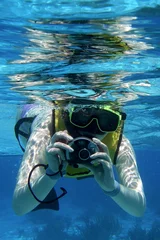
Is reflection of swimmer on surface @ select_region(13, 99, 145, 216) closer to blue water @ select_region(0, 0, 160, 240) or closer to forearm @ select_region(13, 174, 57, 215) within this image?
forearm @ select_region(13, 174, 57, 215)

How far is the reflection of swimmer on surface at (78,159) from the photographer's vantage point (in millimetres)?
5398

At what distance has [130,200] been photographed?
244 inches

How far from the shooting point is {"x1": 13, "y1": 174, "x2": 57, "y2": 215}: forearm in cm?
580

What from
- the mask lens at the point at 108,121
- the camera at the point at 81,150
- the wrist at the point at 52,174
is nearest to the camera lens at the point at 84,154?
the camera at the point at 81,150

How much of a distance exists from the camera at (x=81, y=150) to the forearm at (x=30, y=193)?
2.40 ft

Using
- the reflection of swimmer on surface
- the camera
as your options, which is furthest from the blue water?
the camera

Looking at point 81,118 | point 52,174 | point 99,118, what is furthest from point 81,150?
point 99,118

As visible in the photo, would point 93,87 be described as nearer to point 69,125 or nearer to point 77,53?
point 77,53

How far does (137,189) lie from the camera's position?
648 centimetres

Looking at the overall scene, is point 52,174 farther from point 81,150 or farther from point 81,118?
point 81,118

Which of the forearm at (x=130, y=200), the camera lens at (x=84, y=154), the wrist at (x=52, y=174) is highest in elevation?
the camera lens at (x=84, y=154)

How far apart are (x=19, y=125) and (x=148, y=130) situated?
19205 millimetres

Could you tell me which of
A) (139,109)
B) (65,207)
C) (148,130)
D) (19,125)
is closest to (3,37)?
(19,125)

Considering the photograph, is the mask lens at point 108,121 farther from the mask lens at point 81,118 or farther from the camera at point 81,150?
the camera at point 81,150
